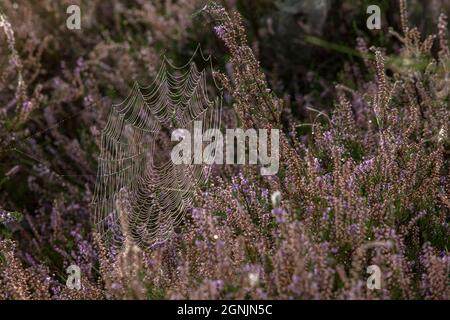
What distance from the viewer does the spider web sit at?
12.3 ft

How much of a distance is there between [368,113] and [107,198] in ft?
5.44

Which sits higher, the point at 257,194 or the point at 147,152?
the point at 147,152

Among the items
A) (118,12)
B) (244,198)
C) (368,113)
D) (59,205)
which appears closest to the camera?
(244,198)

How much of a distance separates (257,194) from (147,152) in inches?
52.7

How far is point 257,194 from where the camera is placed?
3230 mm

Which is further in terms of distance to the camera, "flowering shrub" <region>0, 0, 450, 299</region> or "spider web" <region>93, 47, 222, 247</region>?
"spider web" <region>93, 47, 222, 247</region>

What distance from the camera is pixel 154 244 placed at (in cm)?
297

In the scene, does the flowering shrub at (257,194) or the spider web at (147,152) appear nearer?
the flowering shrub at (257,194)

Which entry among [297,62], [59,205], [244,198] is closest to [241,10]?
[297,62]

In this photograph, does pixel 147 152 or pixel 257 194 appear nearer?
pixel 257 194

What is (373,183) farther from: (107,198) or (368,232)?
(107,198)

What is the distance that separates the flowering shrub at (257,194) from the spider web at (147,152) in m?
0.12

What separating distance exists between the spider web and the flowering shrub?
120 mm

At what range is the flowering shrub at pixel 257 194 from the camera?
7.32 ft
